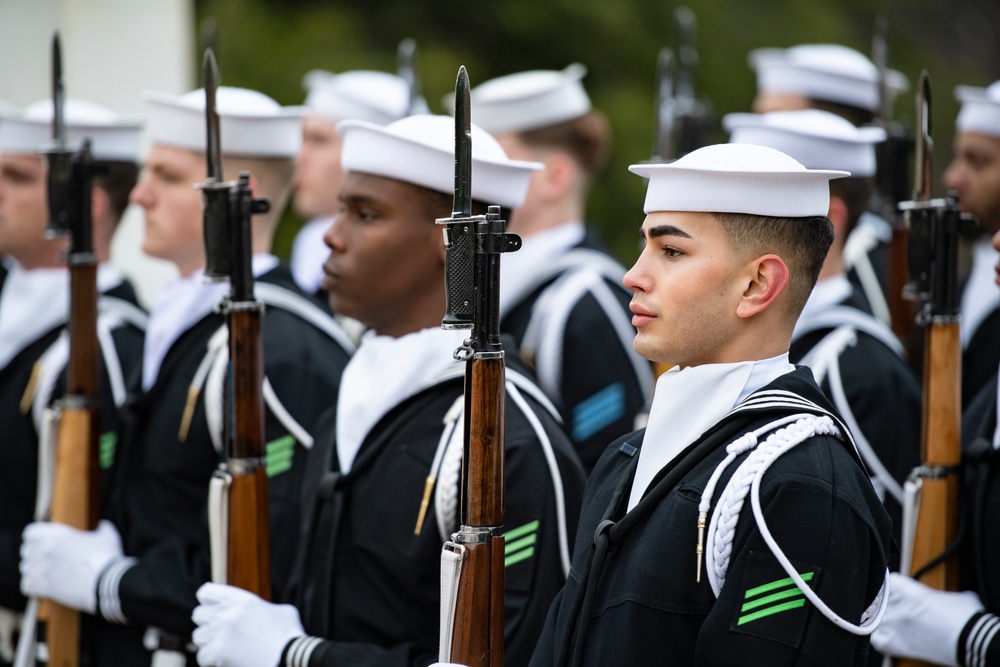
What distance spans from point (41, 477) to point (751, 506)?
308cm

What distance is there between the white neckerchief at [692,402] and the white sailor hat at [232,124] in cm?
266

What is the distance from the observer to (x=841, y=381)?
4484 millimetres

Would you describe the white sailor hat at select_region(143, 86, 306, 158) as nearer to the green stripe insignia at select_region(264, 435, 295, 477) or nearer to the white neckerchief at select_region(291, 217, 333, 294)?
the green stripe insignia at select_region(264, 435, 295, 477)

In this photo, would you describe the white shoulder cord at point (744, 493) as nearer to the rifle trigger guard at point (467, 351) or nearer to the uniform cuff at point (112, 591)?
the rifle trigger guard at point (467, 351)

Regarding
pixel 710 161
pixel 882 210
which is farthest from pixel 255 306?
pixel 882 210

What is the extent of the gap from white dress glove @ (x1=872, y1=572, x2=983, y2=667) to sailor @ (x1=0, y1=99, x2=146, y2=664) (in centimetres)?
274

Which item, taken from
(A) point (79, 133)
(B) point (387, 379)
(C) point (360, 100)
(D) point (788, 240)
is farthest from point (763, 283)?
(C) point (360, 100)

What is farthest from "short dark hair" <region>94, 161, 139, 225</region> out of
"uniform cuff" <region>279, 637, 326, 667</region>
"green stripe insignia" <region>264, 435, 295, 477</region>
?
"uniform cuff" <region>279, 637, 326, 667</region>

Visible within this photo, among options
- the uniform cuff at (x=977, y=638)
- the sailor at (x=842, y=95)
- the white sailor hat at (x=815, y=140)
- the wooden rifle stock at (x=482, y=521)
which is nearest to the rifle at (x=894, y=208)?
the white sailor hat at (x=815, y=140)

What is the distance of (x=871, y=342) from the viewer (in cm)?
461

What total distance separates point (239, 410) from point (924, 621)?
195 cm

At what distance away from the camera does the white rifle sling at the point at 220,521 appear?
3.91 metres

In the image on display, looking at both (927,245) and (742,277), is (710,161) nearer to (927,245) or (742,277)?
(742,277)

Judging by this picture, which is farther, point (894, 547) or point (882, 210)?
point (882, 210)
